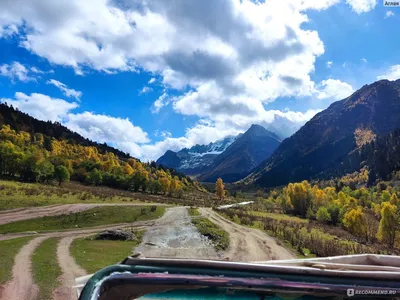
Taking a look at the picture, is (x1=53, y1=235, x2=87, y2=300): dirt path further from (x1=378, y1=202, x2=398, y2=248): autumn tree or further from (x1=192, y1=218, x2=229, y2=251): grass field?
(x1=378, y1=202, x2=398, y2=248): autumn tree

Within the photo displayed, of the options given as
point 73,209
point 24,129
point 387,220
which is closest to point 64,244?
point 73,209

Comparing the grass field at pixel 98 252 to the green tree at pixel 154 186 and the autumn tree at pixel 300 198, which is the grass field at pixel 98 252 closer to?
the autumn tree at pixel 300 198

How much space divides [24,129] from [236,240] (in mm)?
165121

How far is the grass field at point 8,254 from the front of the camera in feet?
59.5

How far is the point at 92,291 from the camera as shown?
3.17 metres

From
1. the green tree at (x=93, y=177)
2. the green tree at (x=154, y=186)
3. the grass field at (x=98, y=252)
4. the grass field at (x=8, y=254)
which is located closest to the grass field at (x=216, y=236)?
the grass field at (x=98, y=252)

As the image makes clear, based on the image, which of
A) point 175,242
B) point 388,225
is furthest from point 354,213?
point 175,242

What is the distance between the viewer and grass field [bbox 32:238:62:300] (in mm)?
16195

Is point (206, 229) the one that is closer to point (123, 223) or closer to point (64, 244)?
point (123, 223)

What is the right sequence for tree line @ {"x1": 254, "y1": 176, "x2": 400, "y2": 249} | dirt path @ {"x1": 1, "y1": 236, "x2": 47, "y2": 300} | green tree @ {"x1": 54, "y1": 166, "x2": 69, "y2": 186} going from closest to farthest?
dirt path @ {"x1": 1, "y1": 236, "x2": 47, "y2": 300} < tree line @ {"x1": 254, "y1": 176, "x2": 400, "y2": 249} < green tree @ {"x1": 54, "y1": 166, "x2": 69, "y2": 186}

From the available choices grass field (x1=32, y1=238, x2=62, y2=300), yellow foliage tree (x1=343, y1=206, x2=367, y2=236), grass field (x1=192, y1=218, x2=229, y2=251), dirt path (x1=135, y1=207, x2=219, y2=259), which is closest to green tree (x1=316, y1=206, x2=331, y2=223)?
yellow foliage tree (x1=343, y1=206, x2=367, y2=236)

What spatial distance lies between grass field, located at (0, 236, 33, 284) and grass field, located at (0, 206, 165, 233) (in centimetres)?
634

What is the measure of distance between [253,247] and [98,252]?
1418cm

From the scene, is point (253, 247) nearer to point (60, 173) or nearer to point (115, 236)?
point (115, 236)
